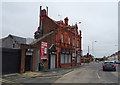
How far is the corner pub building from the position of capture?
1978 centimetres

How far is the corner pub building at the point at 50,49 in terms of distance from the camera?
19.8 meters

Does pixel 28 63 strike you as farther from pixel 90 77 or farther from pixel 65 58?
pixel 65 58

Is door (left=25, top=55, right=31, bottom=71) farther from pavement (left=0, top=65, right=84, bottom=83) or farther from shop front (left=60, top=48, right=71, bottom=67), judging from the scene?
shop front (left=60, top=48, right=71, bottom=67)

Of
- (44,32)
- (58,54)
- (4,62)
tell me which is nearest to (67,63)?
(58,54)

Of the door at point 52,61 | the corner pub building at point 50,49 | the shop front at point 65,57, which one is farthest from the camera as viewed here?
the shop front at point 65,57

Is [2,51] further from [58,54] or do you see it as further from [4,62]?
[58,54]

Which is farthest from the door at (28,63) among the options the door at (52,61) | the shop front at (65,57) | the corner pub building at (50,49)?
the shop front at (65,57)

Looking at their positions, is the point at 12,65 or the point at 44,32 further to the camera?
the point at 44,32

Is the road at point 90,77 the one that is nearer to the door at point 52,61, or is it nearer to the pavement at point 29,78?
the pavement at point 29,78

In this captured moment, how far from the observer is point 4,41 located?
2691cm

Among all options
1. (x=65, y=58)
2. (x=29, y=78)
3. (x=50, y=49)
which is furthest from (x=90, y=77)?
(x=65, y=58)

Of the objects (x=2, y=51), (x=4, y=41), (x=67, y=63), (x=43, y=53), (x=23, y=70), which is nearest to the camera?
(x=2, y=51)

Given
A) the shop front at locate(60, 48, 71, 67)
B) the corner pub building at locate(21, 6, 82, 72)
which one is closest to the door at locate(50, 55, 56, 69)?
the corner pub building at locate(21, 6, 82, 72)

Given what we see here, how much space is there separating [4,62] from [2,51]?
1.26 m
